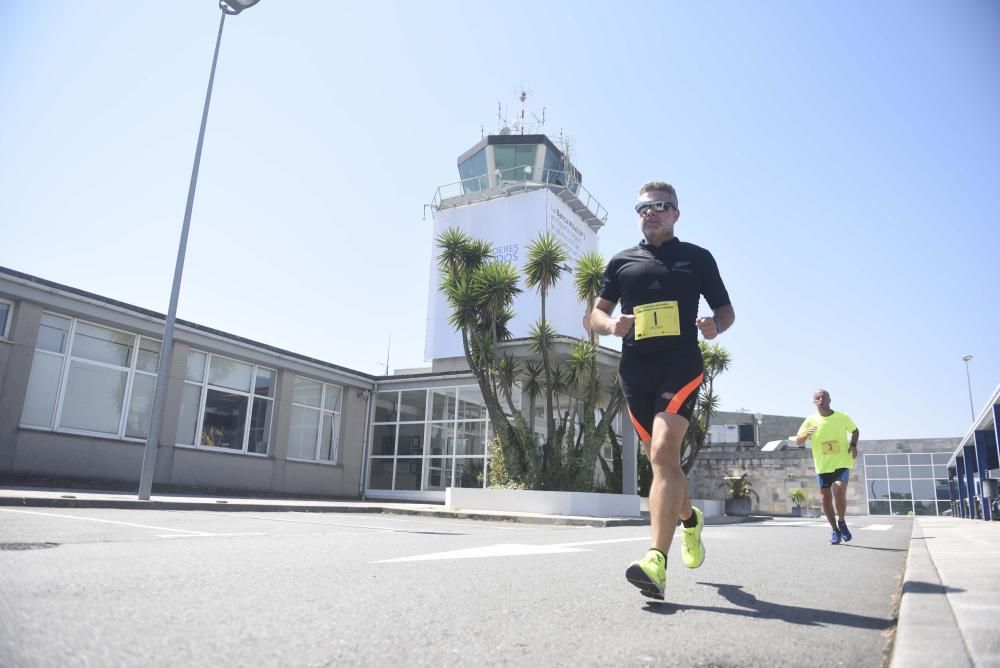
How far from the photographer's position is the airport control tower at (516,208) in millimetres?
42719

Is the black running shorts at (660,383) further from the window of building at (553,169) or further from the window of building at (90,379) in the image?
the window of building at (553,169)

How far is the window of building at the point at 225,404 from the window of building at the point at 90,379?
3.45 ft

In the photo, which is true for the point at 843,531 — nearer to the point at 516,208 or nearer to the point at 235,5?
the point at 235,5

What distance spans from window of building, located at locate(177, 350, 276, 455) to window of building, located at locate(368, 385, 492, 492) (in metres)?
4.53

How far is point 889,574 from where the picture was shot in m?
4.29

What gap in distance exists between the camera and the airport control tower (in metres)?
42.7

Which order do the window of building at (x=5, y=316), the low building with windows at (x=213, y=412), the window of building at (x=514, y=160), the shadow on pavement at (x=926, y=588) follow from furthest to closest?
the window of building at (x=514, y=160), the low building with windows at (x=213, y=412), the window of building at (x=5, y=316), the shadow on pavement at (x=926, y=588)

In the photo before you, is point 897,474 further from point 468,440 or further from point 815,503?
point 468,440

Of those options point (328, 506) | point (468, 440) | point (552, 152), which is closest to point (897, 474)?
point (552, 152)

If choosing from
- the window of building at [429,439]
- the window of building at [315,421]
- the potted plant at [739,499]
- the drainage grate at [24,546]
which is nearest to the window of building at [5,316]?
the window of building at [315,421]

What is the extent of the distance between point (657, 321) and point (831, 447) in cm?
495

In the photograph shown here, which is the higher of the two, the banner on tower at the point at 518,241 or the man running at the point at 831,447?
the banner on tower at the point at 518,241

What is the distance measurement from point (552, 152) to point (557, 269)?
30635 millimetres

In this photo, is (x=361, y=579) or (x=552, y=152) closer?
(x=361, y=579)
